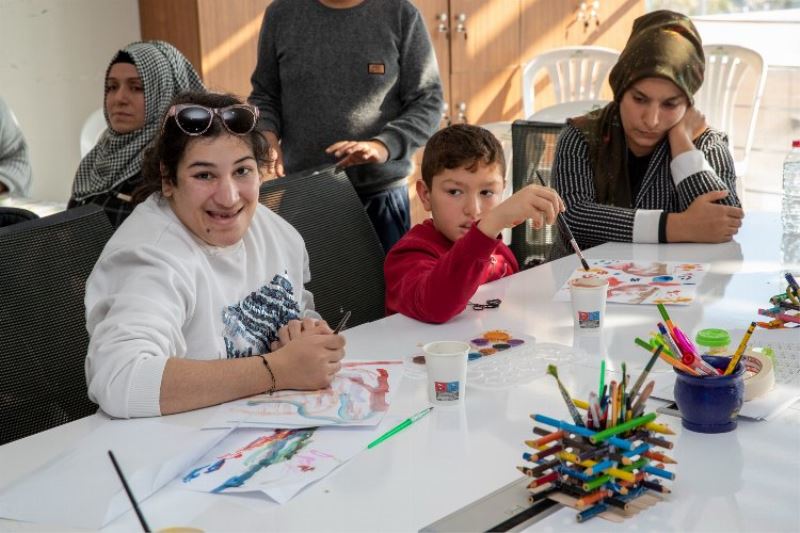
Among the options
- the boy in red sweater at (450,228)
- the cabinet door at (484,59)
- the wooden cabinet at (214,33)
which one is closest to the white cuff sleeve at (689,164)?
the boy in red sweater at (450,228)

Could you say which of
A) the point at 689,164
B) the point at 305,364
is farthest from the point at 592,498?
the point at 689,164

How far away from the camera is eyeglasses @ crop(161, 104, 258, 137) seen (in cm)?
169

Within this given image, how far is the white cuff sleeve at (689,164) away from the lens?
8.34 ft

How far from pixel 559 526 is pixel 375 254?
1.41 m

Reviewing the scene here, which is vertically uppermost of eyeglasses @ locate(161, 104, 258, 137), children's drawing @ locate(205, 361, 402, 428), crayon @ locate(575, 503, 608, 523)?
eyeglasses @ locate(161, 104, 258, 137)

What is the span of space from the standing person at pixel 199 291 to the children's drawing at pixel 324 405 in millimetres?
22

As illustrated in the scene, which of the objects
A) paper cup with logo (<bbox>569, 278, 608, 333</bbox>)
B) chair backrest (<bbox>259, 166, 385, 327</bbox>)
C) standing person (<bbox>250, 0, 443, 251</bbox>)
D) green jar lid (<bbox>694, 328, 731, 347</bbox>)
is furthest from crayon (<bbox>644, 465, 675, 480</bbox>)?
standing person (<bbox>250, 0, 443, 251</bbox>)

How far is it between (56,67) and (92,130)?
12.5 inches

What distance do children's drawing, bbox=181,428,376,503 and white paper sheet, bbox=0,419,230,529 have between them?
0.09ft

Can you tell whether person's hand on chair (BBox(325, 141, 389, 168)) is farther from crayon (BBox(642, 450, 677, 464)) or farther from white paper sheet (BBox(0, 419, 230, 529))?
crayon (BBox(642, 450, 677, 464))

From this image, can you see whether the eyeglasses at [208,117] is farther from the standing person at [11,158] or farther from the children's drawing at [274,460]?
the standing person at [11,158]

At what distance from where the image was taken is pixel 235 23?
4.14m

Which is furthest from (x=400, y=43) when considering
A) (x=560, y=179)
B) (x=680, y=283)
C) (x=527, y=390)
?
(x=527, y=390)

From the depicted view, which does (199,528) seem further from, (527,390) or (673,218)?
(673,218)
